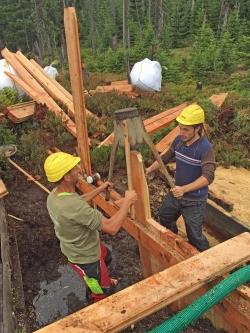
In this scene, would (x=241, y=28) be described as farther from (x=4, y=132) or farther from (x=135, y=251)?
(x=135, y=251)

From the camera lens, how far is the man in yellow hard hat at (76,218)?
3.19 meters

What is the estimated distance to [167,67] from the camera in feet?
63.5

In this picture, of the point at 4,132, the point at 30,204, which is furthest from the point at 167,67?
the point at 30,204

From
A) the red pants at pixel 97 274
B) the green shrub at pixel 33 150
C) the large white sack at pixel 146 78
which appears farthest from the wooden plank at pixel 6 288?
the large white sack at pixel 146 78

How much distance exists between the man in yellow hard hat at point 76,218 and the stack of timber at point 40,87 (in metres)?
4.46

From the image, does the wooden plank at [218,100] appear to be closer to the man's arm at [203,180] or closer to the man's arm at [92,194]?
the man's arm at [203,180]

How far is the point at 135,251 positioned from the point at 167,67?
50.8 feet

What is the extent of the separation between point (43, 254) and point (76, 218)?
2.32 meters

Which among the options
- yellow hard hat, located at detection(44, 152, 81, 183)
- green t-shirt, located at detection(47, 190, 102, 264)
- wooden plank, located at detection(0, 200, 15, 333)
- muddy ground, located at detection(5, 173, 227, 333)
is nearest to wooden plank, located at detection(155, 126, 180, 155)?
muddy ground, located at detection(5, 173, 227, 333)

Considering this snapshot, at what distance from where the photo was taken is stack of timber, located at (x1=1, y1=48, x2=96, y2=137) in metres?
8.49

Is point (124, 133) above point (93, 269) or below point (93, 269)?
above

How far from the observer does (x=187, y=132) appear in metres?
3.91

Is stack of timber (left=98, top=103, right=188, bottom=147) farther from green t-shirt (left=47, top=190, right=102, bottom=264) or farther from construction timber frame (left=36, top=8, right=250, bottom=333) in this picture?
green t-shirt (left=47, top=190, right=102, bottom=264)

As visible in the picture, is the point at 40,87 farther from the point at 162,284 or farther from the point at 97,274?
the point at 162,284
